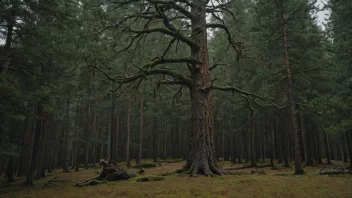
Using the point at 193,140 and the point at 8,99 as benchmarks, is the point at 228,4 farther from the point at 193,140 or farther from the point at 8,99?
the point at 8,99

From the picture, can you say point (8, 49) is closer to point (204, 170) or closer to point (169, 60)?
point (169, 60)

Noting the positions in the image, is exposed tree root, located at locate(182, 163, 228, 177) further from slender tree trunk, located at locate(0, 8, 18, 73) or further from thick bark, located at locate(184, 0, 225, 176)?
slender tree trunk, located at locate(0, 8, 18, 73)

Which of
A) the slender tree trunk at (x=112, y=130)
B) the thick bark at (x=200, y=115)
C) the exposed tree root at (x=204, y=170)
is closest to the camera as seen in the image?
the exposed tree root at (x=204, y=170)

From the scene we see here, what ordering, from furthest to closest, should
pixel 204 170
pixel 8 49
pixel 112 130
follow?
pixel 112 130, pixel 8 49, pixel 204 170

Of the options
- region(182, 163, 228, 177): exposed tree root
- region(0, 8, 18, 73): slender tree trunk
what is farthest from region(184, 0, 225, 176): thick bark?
region(0, 8, 18, 73): slender tree trunk

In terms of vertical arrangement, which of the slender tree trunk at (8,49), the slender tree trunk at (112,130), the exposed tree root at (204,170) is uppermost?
the slender tree trunk at (8,49)

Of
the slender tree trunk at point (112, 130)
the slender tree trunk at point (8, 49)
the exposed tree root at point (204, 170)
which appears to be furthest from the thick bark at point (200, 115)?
the slender tree trunk at point (112, 130)

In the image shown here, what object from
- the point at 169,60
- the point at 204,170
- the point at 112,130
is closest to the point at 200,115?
the point at 204,170

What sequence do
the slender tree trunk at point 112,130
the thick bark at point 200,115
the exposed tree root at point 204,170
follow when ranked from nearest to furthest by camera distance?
the exposed tree root at point 204,170
the thick bark at point 200,115
the slender tree trunk at point 112,130

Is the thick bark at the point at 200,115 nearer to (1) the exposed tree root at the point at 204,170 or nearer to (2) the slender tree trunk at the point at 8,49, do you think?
(1) the exposed tree root at the point at 204,170

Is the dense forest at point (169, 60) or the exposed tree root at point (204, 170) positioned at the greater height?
the dense forest at point (169, 60)

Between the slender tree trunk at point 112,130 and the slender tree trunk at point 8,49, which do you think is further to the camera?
the slender tree trunk at point 112,130

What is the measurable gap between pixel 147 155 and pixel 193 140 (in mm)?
43747

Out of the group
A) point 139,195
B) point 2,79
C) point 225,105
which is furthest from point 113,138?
point 139,195
